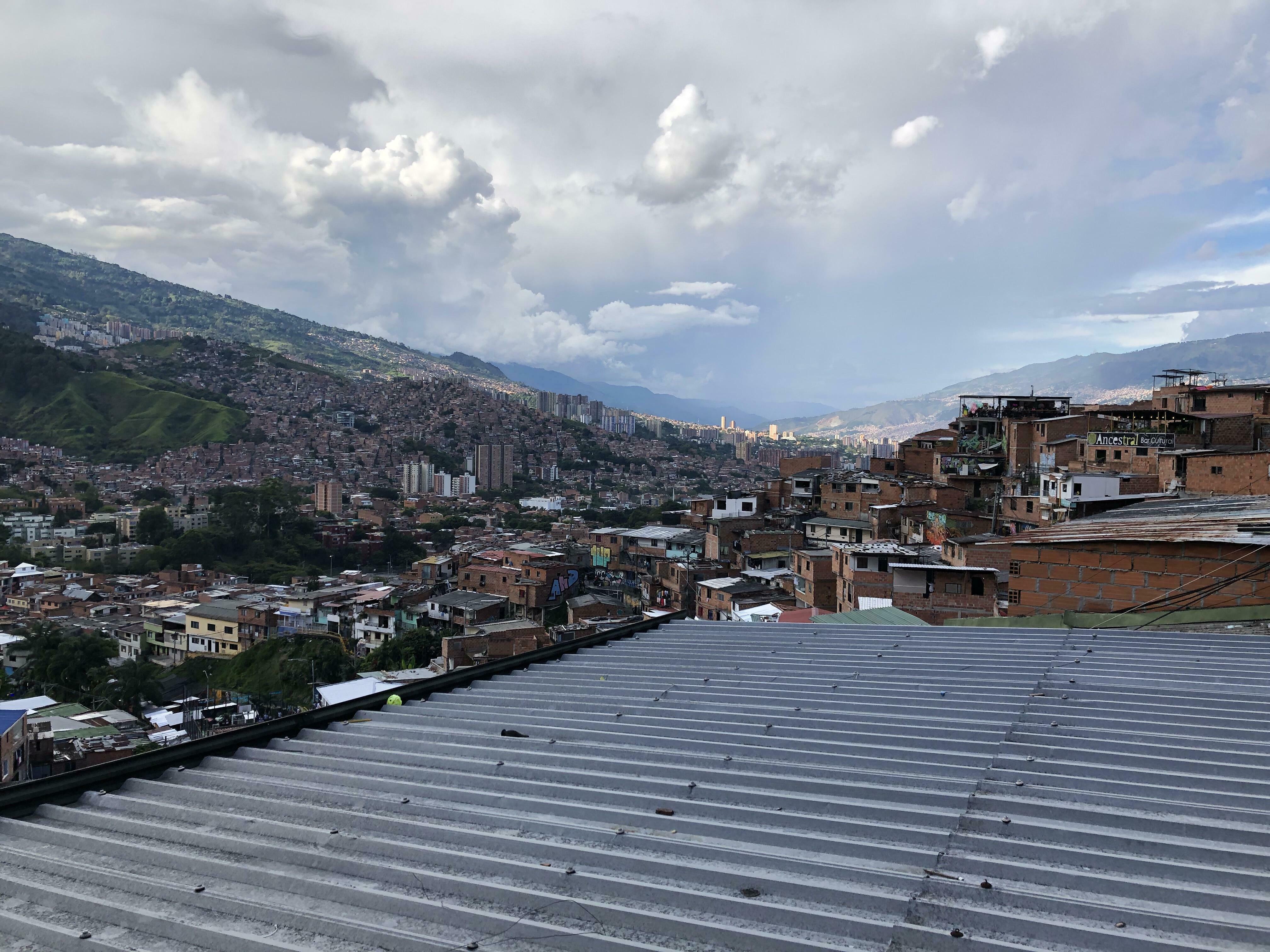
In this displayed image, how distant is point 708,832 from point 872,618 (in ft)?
17.3

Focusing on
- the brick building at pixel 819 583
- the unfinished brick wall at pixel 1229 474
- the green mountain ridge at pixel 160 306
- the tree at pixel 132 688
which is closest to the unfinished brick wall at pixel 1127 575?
the unfinished brick wall at pixel 1229 474

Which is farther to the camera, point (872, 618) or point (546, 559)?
point (546, 559)

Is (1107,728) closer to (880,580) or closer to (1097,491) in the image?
(880,580)

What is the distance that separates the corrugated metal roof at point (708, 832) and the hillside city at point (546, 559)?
9.83 ft

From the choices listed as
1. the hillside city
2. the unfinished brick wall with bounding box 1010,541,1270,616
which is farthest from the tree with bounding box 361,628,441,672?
the unfinished brick wall with bounding box 1010,541,1270,616

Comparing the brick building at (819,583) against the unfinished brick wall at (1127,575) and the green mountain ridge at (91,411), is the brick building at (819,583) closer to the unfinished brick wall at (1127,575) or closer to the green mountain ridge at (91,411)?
the unfinished brick wall at (1127,575)

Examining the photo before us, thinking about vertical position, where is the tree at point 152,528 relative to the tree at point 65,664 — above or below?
above

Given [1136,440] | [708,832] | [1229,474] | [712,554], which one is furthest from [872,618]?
[712,554]

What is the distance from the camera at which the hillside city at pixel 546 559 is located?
766 cm

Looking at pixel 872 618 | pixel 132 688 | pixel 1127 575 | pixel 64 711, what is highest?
pixel 1127 575

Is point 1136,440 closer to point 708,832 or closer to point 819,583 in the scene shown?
point 819,583

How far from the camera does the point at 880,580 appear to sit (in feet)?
55.8

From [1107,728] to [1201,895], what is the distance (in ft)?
4.39

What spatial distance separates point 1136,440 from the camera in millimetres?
21719
